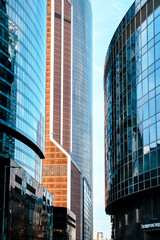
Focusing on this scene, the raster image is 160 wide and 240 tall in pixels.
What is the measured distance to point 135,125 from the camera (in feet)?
231

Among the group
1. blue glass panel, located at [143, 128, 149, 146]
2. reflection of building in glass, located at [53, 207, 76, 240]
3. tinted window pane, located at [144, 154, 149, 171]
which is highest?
blue glass panel, located at [143, 128, 149, 146]

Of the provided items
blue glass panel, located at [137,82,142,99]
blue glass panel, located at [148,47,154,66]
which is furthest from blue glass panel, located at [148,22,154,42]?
blue glass panel, located at [137,82,142,99]

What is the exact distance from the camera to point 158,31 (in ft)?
208

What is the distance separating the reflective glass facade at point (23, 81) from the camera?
91.6 m

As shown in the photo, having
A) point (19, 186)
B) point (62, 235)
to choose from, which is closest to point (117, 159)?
point (19, 186)

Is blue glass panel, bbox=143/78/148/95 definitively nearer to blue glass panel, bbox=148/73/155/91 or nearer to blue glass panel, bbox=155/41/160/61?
blue glass panel, bbox=148/73/155/91

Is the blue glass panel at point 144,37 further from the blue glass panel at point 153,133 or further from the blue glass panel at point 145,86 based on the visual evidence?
the blue glass panel at point 153,133

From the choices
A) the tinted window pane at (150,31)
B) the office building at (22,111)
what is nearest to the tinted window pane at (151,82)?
the tinted window pane at (150,31)

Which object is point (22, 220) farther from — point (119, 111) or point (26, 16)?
point (26, 16)

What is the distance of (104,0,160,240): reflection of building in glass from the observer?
63594mm

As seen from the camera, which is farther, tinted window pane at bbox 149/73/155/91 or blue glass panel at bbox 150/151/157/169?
tinted window pane at bbox 149/73/155/91

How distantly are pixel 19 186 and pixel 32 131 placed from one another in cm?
2408

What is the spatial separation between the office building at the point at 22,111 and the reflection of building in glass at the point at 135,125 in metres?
18.1

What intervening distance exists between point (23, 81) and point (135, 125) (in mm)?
40115
